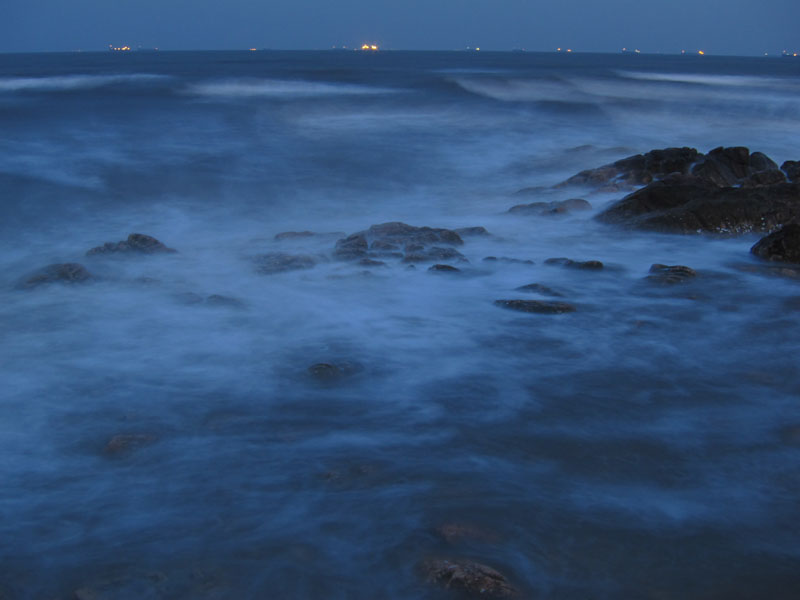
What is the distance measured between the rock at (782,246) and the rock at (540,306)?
7.98 ft

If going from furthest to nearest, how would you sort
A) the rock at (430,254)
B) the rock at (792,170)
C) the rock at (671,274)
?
the rock at (792,170)
the rock at (430,254)
the rock at (671,274)

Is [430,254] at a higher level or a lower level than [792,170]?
lower

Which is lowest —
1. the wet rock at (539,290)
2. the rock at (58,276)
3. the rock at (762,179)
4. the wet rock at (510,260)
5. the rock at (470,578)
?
the rock at (58,276)

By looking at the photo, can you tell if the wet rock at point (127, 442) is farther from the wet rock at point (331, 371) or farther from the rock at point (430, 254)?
the rock at point (430, 254)

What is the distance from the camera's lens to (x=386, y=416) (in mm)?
4023

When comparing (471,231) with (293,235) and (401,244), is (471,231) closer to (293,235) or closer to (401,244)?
(401,244)

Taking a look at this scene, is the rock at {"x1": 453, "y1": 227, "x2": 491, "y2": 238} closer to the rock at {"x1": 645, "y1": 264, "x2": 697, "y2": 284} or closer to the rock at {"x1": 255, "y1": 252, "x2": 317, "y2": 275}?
the rock at {"x1": 255, "y1": 252, "x2": 317, "y2": 275}

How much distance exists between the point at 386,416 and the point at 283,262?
10.9 ft

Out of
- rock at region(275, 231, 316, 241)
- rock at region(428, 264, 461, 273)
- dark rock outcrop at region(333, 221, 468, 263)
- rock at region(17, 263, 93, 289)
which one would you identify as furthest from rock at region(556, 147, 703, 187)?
rock at region(17, 263, 93, 289)

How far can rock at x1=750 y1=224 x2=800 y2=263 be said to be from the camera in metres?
6.85

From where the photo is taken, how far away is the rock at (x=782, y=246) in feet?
22.5

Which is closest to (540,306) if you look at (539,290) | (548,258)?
(539,290)

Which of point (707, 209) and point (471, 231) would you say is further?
point (471, 231)

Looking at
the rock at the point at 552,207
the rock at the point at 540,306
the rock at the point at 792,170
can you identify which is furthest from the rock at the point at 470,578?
the rock at the point at 792,170
